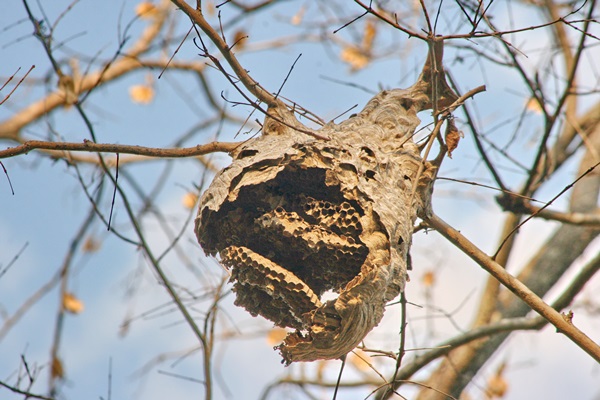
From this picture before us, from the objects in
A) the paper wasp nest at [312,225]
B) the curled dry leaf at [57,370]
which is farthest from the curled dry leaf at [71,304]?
the paper wasp nest at [312,225]

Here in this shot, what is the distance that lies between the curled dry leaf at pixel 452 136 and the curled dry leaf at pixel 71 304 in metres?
3.72

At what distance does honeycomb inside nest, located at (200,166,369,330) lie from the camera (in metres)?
2.84

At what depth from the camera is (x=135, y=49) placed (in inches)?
334

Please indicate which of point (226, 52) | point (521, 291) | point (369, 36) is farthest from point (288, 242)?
point (369, 36)

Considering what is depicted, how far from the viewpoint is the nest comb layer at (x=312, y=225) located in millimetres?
2750

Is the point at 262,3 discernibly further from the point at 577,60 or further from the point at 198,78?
the point at 577,60

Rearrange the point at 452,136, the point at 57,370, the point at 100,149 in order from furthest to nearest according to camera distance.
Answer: the point at 57,370 < the point at 452,136 < the point at 100,149

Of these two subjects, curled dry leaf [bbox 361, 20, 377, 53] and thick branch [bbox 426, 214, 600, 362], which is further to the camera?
curled dry leaf [bbox 361, 20, 377, 53]

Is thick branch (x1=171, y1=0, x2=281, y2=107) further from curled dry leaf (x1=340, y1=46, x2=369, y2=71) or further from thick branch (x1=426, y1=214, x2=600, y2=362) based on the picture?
curled dry leaf (x1=340, y1=46, x2=369, y2=71)

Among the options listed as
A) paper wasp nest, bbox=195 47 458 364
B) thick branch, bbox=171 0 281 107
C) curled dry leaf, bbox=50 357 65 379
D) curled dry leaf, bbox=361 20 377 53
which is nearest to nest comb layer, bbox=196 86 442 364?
paper wasp nest, bbox=195 47 458 364

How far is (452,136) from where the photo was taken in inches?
127

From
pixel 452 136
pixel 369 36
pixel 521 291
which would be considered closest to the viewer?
pixel 521 291

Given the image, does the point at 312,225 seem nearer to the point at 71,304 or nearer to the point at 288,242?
the point at 288,242

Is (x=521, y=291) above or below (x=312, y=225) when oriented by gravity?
below
